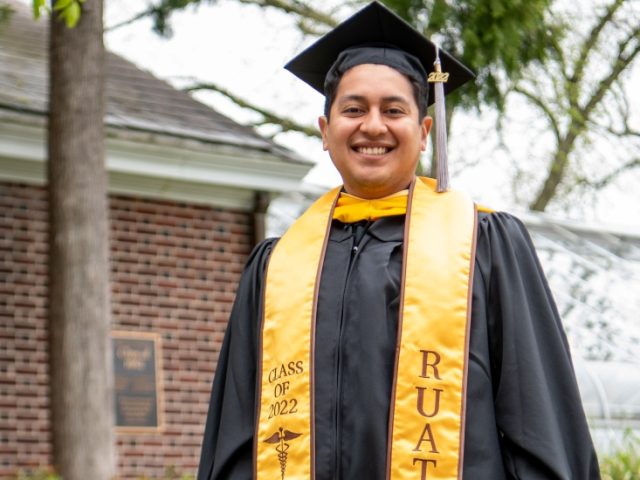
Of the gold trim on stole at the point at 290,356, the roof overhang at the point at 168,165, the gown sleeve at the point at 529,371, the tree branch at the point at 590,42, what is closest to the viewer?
the gown sleeve at the point at 529,371

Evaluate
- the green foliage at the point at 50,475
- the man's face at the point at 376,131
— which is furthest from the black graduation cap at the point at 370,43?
the green foliage at the point at 50,475

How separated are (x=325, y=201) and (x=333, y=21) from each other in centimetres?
1370

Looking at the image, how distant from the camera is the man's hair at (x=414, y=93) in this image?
3389 mm

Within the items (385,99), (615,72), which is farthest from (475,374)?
(615,72)

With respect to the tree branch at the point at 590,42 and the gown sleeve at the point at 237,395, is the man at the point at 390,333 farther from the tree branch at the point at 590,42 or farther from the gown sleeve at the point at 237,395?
the tree branch at the point at 590,42

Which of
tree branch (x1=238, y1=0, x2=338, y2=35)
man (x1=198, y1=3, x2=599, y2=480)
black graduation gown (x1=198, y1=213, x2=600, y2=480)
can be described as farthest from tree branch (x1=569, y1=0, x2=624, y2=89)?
black graduation gown (x1=198, y1=213, x2=600, y2=480)

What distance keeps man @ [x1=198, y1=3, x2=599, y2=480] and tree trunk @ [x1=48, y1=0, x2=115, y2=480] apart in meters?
4.83

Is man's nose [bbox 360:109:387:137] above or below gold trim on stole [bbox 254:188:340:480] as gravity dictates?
above

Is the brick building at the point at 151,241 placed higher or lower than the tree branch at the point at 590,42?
lower

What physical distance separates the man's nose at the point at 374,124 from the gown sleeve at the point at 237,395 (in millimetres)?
500

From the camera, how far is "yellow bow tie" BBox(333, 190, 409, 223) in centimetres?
336

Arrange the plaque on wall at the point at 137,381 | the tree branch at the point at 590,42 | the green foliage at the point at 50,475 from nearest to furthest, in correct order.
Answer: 1. the green foliage at the point at 50,475
2. the plaque on wall at the point at 137,381
3. the tree branch at the point at 590,42

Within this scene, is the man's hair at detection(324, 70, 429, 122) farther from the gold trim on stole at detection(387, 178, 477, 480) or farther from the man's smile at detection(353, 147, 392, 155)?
the gold trim on stole at detection(387, 178, 477, 480)

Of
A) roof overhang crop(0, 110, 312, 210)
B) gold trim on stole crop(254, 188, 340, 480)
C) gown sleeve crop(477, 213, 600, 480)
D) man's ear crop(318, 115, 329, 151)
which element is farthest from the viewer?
roof overhang crop(0, 110, 312, 210)
